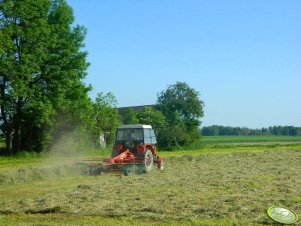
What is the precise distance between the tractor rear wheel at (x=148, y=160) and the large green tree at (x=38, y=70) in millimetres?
11890

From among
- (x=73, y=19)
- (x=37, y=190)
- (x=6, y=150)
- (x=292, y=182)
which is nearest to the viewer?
(x=37, y=190)

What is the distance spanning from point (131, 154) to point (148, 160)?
2.74 feet

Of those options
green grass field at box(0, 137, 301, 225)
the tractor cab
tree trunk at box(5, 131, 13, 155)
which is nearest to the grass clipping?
green grass field at box(0, 137, 301, 225)

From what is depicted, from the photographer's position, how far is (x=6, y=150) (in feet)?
100

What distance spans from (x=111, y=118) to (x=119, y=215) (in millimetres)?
33855

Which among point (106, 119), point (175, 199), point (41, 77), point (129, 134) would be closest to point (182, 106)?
point (106, 119)

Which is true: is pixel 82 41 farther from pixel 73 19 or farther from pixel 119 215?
pixel 119 215

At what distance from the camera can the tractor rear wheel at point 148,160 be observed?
19.2m

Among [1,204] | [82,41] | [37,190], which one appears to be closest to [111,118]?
[82,41]

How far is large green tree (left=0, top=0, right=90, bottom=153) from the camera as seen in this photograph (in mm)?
28656

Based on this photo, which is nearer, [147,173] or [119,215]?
[119,215]

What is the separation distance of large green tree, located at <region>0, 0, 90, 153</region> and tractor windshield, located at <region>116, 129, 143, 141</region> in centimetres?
1044
